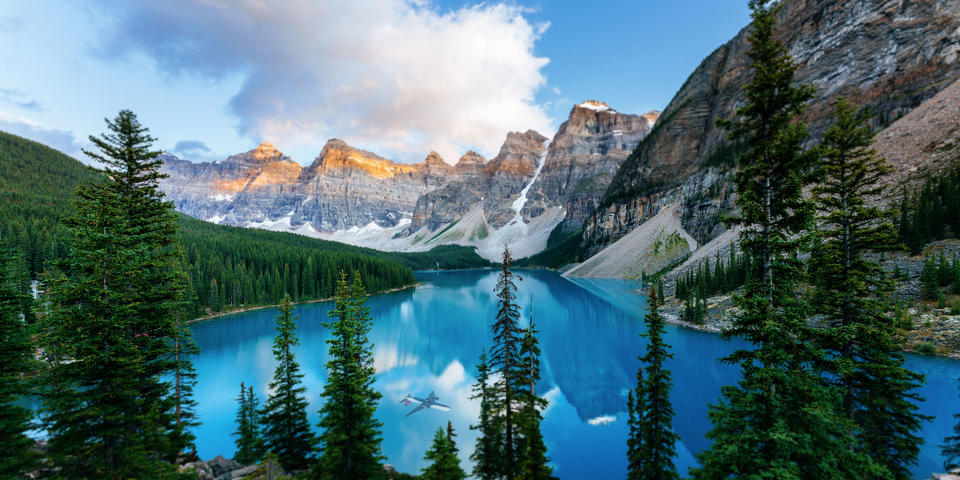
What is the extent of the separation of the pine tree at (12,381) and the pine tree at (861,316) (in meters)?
22.0

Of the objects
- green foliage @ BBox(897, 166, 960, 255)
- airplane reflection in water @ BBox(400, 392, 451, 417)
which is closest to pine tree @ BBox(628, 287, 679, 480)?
airplane reflection in water @ BBox(400, 392, 451, 417)

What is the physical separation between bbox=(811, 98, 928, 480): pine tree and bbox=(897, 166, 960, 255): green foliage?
3303cm

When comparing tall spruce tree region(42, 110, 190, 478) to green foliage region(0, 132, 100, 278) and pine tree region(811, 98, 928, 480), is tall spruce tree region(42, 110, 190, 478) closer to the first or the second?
green foliage region(0, 132, 100, 278)

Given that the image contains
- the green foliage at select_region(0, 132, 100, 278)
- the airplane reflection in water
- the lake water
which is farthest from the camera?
the green foliage at select_region(0, 132, 100, 278)

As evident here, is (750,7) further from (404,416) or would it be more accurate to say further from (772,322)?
(404,416)

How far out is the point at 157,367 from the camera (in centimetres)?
1288

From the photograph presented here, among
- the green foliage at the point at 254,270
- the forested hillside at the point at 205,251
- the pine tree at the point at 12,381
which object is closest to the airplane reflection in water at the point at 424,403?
the pine tree at the point at 12,381

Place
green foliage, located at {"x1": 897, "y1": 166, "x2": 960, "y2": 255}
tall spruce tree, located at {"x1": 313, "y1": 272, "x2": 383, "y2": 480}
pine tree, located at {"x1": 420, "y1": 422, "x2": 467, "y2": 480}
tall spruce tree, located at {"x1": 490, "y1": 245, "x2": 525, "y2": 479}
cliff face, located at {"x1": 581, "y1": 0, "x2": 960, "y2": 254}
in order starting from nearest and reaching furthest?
pine tree, located at {"x1": 420, "y1": 422, "x2": 467, "y2": 480}, tall spruce tree, located at {"x1": 313, "y1": 272, "x2": 383, "y2": 480}, tall spruce tree, located at {"x1": 490, "y1": 245, "x2": 525, "y2": 479}, green foliage, located at {"x1": 897, "y1": 166, "x2": 960, "y2": 255}, cliff face, located at {"x1": 581, "y1": 0, "x2": 960, "y2": 254}

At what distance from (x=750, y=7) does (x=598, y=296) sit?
70.9 meters

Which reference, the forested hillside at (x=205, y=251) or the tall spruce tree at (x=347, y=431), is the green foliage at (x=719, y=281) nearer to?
the tall spruce tree at (x=347, y=431)

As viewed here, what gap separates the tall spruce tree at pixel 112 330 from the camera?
9500 mm

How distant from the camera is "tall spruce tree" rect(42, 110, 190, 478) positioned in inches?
374

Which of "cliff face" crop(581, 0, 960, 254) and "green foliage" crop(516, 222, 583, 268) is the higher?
"cliff face" crop(581, 0, 960, 254)

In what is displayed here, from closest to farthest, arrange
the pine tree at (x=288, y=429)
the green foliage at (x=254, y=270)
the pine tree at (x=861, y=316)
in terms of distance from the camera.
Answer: the pine tree at (x=861, y=316) → the pine tree at (x=288, y=429) → the green foliage at (x=254, y=270)
